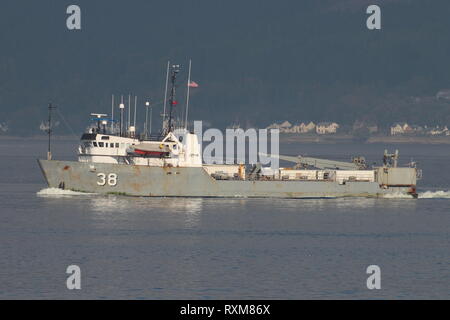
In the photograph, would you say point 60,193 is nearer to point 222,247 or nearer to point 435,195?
point 222,247

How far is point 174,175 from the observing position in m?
89.1

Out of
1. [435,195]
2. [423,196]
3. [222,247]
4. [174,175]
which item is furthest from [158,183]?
[435,195]

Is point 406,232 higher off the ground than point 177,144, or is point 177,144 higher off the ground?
point 177,144

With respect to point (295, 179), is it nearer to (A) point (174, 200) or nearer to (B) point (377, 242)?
(A) point (174, 200)

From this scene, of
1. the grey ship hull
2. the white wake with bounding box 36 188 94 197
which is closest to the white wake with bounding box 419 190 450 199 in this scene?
the grey ship hull

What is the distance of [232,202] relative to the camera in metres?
91.8

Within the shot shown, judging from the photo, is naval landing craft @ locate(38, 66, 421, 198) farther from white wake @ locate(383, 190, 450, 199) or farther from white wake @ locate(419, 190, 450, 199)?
white wake @ locate(419, 190, 450, 199)

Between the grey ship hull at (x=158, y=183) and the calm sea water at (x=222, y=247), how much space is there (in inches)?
42.1

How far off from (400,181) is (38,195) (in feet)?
119

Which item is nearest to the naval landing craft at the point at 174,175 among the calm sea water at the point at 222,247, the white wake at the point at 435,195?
the calm sea water at the point at 222,247

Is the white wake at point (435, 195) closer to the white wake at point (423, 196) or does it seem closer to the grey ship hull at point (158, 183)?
the white wake at point (423, 196)

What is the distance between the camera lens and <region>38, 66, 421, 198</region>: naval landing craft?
3501 inches

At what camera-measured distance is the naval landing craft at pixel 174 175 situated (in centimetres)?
8894
